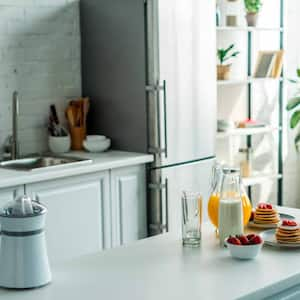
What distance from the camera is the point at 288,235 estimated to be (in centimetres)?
248

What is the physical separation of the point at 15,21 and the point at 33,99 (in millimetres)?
487

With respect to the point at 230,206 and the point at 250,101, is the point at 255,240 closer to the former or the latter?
the point at 230,206

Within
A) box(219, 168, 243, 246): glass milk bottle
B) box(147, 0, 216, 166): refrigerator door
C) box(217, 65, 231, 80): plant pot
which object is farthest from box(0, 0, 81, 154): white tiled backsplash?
box(219, 168, 243, 246): glass milk bottle

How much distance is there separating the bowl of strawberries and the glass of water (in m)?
0.15

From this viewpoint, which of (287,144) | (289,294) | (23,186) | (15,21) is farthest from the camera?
(287,144)

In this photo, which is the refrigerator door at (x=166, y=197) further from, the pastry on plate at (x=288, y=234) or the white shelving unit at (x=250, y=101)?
the pastry on plate at (x=288, y=234)

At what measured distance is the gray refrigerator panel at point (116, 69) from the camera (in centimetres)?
445

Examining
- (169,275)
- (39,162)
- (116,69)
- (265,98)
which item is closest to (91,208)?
(39,162)

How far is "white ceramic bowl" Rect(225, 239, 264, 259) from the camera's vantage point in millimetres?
2320

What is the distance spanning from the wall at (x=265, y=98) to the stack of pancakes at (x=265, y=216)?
2.76m

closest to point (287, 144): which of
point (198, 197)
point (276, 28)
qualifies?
point (276, 28)

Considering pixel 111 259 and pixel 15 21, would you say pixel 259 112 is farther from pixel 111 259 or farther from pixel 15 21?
pixel 111 259

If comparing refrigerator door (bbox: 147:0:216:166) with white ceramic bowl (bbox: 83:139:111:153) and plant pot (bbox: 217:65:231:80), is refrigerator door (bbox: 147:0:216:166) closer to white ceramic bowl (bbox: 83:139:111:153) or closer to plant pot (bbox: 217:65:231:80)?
white ceramic bowl (bbox: 83:139:111:153)

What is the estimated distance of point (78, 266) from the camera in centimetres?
231
